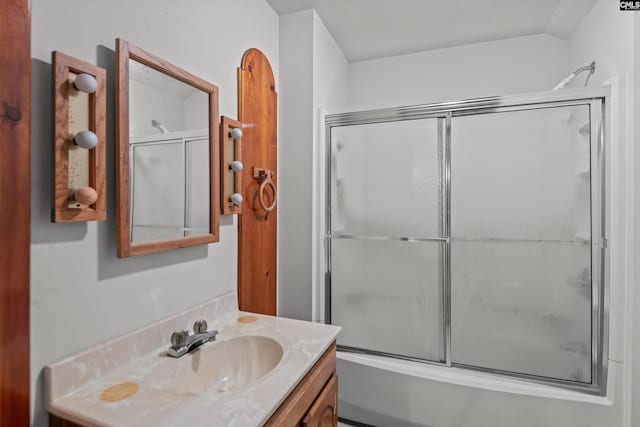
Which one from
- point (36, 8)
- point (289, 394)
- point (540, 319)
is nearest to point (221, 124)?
point (36, 8)

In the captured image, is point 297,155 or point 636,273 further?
point 297,155

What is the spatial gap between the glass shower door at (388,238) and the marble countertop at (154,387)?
2.93 feet

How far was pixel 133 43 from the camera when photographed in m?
1.07

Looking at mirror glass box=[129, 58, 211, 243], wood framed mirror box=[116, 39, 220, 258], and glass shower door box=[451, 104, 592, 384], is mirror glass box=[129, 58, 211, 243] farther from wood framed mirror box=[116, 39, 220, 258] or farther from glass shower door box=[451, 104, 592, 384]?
glass shower door box=[451, 104, 592, 384]

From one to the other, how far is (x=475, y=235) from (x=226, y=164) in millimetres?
1404

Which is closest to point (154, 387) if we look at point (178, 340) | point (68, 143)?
point (178, 340)

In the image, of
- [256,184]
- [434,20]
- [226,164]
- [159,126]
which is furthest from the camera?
[434,20]

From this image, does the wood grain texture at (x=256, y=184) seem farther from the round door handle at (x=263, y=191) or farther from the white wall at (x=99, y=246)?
the white wall at (x=99, y=246)

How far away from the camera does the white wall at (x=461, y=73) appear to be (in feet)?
7.75

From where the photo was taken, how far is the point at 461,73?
2.56m

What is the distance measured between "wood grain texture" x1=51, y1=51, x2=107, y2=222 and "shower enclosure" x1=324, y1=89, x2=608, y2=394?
1.40 meters

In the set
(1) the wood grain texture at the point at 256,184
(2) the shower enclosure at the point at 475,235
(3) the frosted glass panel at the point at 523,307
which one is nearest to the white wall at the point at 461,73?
(2) the shower enclosure at the point at 475,235

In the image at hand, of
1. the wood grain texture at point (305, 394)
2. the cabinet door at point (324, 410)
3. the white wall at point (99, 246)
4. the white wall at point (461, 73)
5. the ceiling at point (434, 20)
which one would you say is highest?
the ceiling at point (434, 20)

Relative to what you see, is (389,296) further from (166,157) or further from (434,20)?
(434,20)
